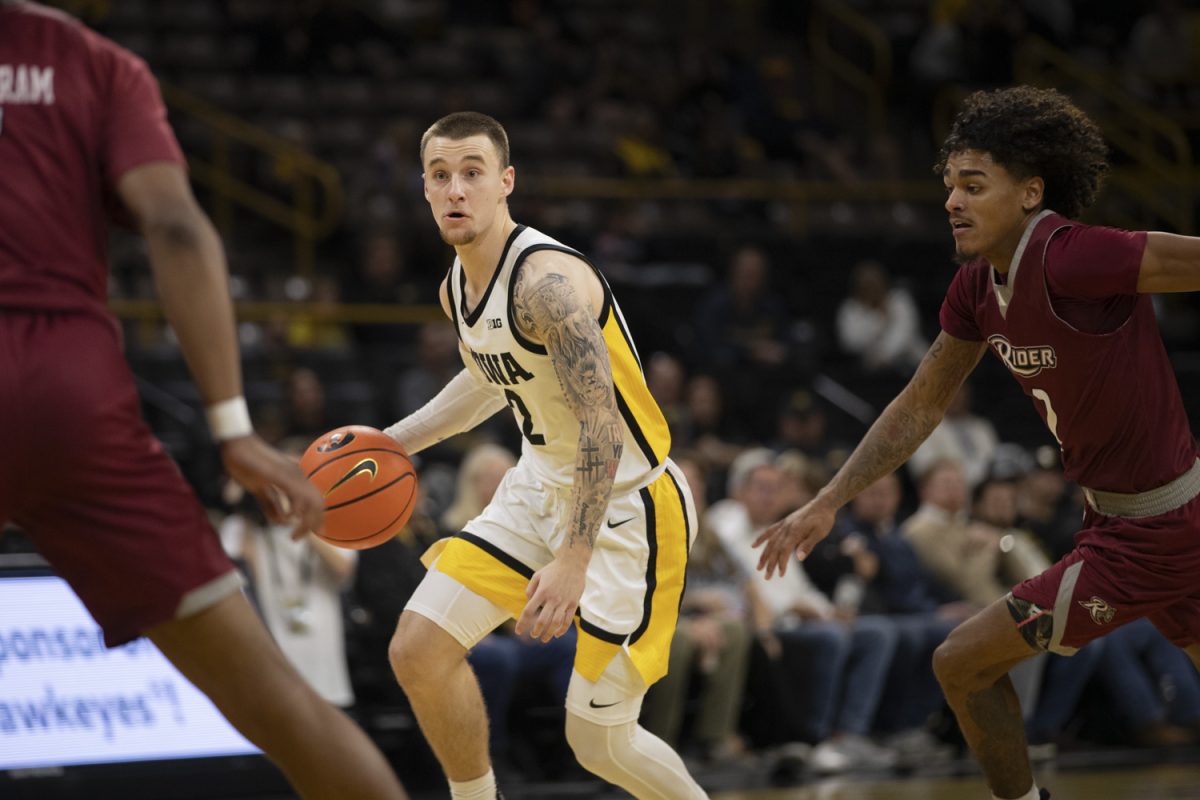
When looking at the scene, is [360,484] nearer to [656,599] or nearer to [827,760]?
[656,599]

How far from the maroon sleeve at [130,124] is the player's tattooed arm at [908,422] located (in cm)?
245

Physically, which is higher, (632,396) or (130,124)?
(130,124)

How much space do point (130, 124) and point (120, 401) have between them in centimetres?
54

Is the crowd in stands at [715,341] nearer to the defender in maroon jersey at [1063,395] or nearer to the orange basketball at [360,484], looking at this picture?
the orange basketball at [360,484]

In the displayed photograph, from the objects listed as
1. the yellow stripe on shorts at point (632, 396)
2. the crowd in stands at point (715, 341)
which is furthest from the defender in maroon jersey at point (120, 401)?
the crowd in stands at point (715, 341)

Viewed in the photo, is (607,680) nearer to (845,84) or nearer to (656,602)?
(656,602)

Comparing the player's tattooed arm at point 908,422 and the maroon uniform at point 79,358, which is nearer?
the maroon uniform at point 79,358

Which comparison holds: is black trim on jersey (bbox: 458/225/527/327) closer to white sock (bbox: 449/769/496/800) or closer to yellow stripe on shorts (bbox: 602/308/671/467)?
yellow stripe on shorts (bbox: 602/308/671/467)

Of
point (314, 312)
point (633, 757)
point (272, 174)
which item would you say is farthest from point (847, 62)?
point (633, 757)

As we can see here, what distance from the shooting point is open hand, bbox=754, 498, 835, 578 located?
4.77 metres

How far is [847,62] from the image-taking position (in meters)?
17.3

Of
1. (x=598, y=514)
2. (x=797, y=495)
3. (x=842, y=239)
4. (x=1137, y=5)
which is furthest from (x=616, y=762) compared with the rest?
(x=1137, y=5)

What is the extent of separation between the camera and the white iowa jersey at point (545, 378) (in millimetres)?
4656

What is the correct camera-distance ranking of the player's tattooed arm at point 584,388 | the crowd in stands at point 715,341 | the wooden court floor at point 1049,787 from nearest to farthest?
the player's tattooed arm at point 584,388, the wooden court floor at point 1049,787, the crowd in stands at point 715,341
